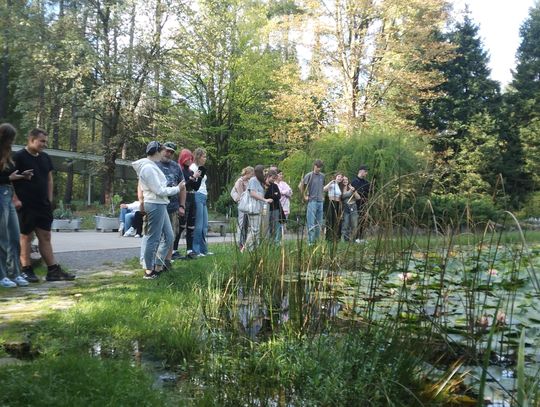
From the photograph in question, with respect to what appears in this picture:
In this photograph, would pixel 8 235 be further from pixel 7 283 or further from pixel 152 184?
pixel 152 184

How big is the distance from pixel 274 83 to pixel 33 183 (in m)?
26.7

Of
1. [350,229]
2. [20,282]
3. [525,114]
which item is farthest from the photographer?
[525,114]

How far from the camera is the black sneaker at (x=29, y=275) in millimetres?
6082

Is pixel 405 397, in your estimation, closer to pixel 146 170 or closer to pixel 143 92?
pixel 146 170

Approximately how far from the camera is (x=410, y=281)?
12.9ft

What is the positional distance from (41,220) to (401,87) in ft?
66.6

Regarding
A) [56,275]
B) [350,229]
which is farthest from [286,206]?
[56,275]

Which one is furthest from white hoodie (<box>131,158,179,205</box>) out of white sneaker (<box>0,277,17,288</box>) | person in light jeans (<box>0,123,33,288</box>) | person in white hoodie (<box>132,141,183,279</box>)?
white sneaker (<box>0,277,17,288</box>)

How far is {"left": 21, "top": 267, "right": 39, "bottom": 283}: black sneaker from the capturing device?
608 centimetres

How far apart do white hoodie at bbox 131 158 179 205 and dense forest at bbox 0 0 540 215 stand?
11.1 meters

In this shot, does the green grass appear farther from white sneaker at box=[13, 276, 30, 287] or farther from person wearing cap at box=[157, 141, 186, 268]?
person wearing cap at box=[157, 141, 186, 268]

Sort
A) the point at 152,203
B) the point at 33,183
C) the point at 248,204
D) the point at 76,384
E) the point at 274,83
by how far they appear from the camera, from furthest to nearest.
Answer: the point at 274,83
the point at 248,204
the point at 152,203
the point at 33,183
the point at 76,384

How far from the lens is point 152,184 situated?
623cm

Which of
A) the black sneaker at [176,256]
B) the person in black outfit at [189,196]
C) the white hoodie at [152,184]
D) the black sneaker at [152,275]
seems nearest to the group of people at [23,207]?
the black sneaker at [152,275]
